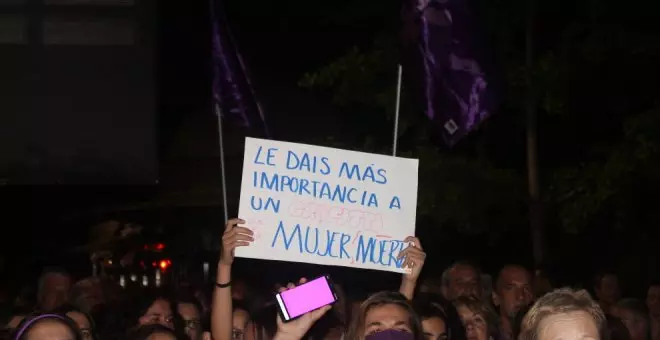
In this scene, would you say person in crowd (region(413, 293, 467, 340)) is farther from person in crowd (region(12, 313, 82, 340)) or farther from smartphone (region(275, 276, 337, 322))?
person in crowd (region(12, 313, 82, 340))

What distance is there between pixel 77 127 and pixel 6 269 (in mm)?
4064

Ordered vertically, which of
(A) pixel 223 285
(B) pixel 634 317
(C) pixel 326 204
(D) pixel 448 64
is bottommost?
(B) pixel 634 317

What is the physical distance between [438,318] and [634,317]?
2269 mm

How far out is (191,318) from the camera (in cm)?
709

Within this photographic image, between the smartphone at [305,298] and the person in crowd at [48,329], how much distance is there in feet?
2.62

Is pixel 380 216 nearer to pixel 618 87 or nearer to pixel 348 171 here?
pixel 348 171

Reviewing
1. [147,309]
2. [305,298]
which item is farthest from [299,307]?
[147,309]

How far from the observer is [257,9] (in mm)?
15930

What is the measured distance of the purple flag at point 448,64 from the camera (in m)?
7.70

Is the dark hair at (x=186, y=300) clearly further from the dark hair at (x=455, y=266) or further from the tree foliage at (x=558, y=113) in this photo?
the tree foliage at (x=558, y=113)

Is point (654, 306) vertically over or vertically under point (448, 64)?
under

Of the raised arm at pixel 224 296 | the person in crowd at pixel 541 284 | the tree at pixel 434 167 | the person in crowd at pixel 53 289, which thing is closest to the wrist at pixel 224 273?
the raised arm at pixel 224 296

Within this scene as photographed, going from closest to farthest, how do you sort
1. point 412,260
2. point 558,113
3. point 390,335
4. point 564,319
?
1. point 564,319
2. point 390,335
3. point 412,260
4. point 558,113

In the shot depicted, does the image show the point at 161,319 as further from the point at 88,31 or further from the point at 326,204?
the point at 88,31
